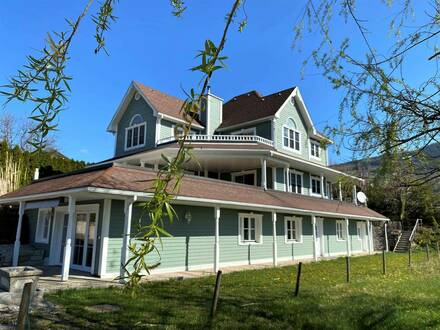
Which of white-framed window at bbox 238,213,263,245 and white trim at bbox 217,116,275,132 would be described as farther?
white trim at bbox 217,116,275,132

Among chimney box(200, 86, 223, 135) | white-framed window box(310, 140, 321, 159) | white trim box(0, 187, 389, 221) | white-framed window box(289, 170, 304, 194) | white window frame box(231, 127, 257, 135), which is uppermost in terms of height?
chimney box(200, 86, 223, 135)

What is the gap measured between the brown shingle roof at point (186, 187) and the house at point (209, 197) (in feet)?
0.24

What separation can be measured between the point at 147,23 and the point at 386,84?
2.58 meters

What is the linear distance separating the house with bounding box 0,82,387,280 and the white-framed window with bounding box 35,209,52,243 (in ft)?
0.16

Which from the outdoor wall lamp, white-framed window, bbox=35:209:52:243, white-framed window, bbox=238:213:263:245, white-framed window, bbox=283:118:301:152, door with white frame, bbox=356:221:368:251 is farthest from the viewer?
door with white frame, bbox=356:221:368:251

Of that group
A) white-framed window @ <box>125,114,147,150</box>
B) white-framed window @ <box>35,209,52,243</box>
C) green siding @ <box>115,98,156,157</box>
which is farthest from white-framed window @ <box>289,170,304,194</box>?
white-framed window @ <box>35,209,52,243</box>

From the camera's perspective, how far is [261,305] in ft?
26.6

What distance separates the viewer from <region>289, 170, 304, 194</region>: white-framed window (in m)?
23.6

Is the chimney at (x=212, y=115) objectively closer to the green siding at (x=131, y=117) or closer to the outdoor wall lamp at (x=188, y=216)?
the green siding at (x=131, y=117)

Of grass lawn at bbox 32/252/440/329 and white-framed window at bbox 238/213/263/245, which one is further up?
white-framed window at bbox 238/213/263/245

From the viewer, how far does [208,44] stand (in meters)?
1.37

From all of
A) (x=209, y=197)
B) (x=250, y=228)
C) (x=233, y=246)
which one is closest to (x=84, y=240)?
(x=209, y=197)

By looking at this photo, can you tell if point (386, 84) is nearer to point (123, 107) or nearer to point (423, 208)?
point (423, 208)

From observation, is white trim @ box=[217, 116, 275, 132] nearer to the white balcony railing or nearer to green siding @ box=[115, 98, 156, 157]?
the white balcony railing
